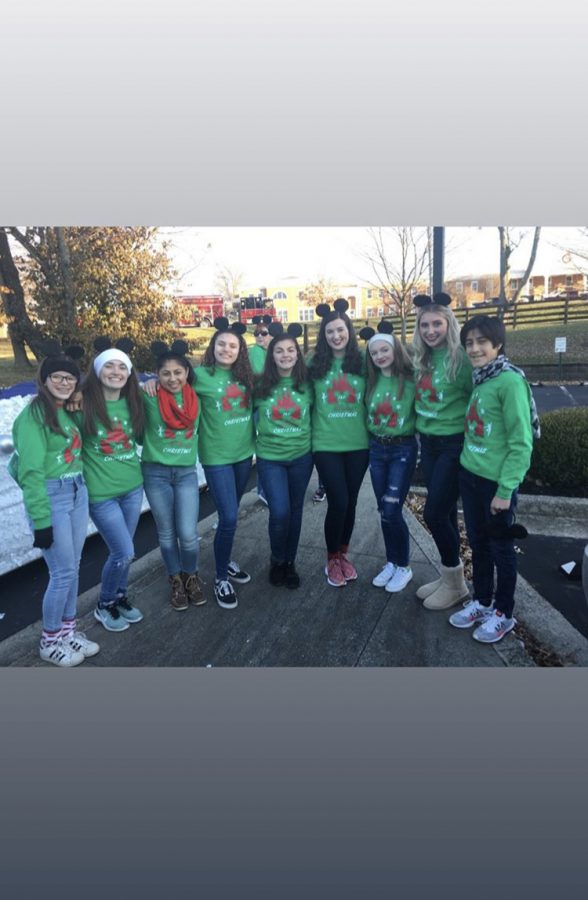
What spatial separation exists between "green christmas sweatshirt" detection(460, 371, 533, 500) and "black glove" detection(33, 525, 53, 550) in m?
2.11

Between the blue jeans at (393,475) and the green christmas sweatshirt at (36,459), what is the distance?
171cm

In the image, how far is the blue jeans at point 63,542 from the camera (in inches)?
102

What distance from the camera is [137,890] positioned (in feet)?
5.39

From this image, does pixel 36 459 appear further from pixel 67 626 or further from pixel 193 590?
pixel 193 590

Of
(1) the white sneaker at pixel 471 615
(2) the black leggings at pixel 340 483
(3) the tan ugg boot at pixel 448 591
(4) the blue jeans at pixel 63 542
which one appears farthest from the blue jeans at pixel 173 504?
(1) the white sneaker at pixel 471 615

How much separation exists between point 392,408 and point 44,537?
192 centimetres

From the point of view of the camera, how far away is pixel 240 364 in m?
3.03

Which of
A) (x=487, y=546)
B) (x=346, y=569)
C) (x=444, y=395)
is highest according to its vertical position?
(x=444, y=395)

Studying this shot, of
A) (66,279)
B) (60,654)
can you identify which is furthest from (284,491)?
(66,279)

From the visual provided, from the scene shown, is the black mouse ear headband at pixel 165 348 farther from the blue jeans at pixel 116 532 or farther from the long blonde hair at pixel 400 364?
the long blonde hair at pixel 400 364

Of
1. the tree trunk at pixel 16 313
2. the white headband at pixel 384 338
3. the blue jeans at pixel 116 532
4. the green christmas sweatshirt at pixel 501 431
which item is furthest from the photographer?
the tree trunk at pixel 16 313

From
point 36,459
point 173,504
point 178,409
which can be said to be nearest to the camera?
point 36,459

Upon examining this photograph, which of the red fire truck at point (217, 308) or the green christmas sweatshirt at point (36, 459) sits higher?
the red fire truck at point (217, 308)

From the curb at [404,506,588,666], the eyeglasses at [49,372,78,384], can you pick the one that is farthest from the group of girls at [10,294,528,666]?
the curb at [404,506,588,666]
